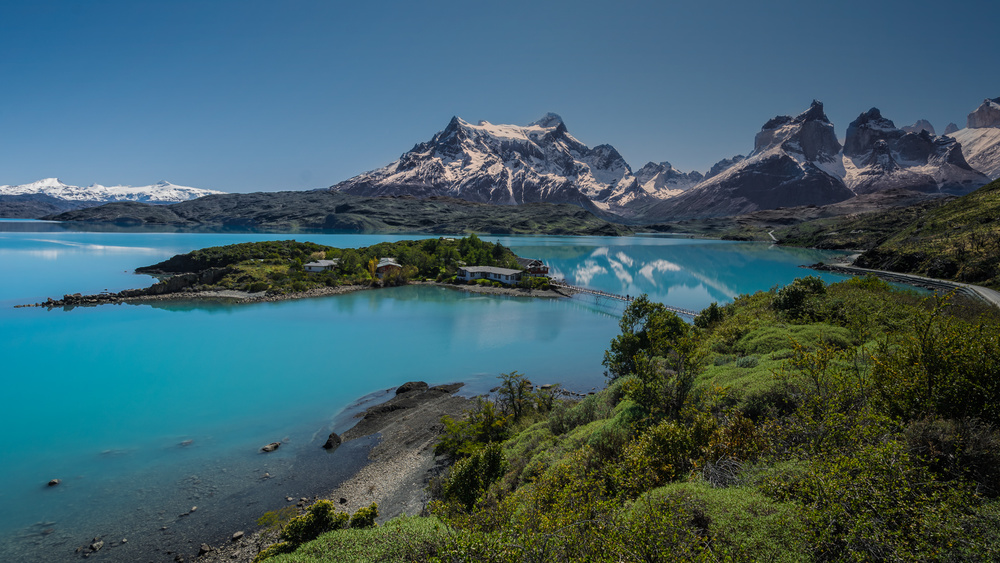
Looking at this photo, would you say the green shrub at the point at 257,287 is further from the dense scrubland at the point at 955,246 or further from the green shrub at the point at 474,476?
the dense scrubland at the point at 955,246

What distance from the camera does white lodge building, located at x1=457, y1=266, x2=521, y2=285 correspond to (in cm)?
7212

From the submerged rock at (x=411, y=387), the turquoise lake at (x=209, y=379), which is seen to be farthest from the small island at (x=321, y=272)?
the submerged rock at (x=411, y=387)

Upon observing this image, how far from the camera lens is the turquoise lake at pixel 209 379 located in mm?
16938

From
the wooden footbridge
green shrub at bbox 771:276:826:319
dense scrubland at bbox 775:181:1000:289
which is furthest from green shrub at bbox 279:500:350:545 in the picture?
dense scrubland at bbox 775:181:1000:289

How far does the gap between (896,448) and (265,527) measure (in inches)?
702

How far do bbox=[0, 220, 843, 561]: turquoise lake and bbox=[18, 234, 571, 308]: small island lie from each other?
210 inches

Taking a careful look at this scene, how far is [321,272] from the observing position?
244 ft

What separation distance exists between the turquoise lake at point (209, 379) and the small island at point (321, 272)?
534 cm

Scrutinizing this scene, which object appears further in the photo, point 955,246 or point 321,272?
point 321,272

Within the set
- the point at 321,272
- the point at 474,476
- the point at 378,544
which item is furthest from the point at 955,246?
the point at 321,272

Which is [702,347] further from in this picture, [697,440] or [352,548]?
[352,548]

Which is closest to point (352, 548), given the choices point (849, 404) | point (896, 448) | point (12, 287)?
point (896, 448)

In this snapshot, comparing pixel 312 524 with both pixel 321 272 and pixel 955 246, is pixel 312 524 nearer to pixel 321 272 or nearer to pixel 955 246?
pixel 321 272

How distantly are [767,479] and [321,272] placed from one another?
76.1 metres
